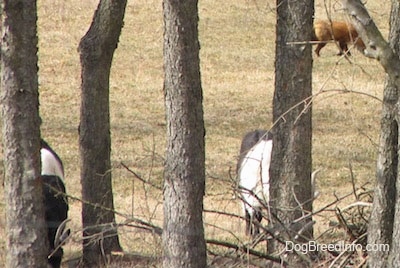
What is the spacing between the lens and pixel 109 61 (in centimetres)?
990

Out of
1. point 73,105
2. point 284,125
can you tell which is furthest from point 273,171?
point 73,105

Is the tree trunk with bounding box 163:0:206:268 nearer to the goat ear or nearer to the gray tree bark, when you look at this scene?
the goat ear

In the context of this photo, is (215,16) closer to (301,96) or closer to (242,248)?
(301,96)

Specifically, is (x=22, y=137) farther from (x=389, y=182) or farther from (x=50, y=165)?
(x=50, y=165)

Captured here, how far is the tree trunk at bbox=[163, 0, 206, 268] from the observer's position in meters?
7.05

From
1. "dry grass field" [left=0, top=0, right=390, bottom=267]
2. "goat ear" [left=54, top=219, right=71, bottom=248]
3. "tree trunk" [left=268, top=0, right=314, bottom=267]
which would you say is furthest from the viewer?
"dry grass field" [left=0, top=0, right=390, bottom=267]

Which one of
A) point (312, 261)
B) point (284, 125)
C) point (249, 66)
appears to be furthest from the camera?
point (249, 66)

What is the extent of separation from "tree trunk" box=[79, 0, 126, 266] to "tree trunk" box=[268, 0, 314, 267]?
5.73 feet

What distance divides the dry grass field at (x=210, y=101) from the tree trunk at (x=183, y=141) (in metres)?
2.94

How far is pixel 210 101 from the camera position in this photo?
20984 millimetres

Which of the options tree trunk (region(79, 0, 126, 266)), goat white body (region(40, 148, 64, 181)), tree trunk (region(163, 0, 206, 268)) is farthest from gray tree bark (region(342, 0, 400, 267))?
goat white body (region(40, 148, 64, 181))

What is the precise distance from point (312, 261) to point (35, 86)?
2.30 metres

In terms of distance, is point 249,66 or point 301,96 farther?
point 249,66

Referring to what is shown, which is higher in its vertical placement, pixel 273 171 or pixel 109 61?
pixel 109 61
